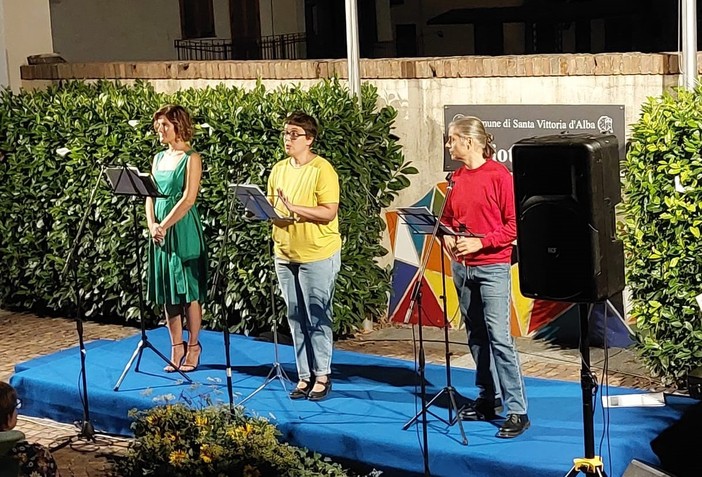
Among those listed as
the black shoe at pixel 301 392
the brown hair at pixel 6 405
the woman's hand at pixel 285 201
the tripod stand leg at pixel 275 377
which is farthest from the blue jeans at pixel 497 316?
the brown hair at pixel 6 405

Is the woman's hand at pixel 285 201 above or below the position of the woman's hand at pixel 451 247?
above

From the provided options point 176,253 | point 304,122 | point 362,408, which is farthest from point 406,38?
point 362,408

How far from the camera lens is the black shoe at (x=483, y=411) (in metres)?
6.51

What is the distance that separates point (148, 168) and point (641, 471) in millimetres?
5286

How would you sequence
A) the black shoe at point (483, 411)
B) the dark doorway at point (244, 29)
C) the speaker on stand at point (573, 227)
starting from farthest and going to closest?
1. the dark doorway at point (244, 29)
2. the black shoe at point (483, 411)
3. the speaker on stand at point (573, 227)

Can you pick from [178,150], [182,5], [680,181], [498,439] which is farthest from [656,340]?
[182,5]

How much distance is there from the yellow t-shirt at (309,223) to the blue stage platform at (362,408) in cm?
93

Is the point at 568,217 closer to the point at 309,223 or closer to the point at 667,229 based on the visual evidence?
the point at 667,229

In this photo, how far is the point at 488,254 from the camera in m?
6.17

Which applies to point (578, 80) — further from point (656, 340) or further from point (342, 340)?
point (342, 340)

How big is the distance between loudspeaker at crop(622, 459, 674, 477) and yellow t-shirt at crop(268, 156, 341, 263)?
2277 millimetres

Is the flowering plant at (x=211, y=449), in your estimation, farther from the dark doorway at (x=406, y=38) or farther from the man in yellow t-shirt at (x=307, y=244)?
the dark doorway at (x=406, y=38)

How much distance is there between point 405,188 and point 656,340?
2.65m

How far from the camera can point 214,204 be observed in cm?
919
